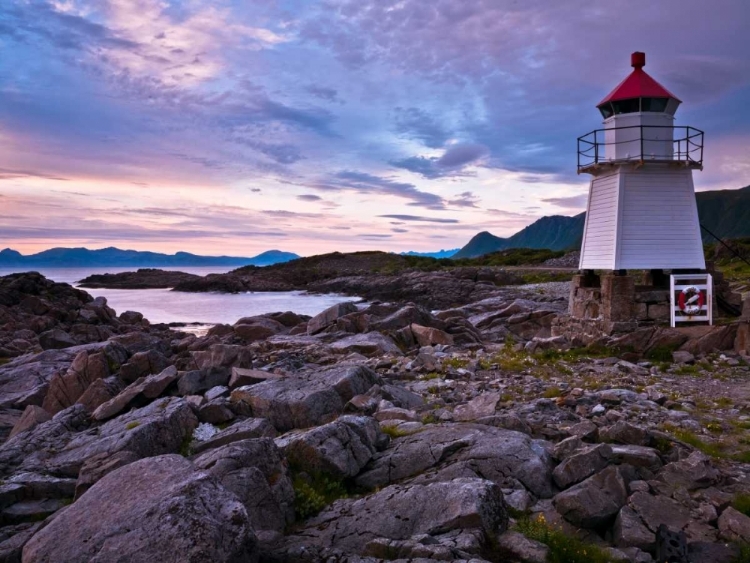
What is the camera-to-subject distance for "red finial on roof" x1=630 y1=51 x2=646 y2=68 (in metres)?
20.2

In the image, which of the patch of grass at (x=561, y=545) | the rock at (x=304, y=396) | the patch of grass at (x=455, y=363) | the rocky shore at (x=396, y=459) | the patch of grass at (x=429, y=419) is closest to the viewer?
the rocky shore at (x=396, y=459)

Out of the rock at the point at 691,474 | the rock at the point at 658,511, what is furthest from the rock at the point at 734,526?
the rock at the point at 691,474

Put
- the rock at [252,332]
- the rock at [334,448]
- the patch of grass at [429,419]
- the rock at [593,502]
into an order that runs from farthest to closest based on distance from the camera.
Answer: the rock at [252,332], the patch of grass at [429,419], the rock at [334,448], the rock at [593,502]

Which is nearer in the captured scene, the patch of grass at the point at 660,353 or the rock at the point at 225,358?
the rock at the point at 225,358

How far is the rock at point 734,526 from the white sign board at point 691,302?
12918mm

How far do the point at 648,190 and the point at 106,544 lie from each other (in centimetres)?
1945

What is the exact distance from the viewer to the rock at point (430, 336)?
72.7 ft

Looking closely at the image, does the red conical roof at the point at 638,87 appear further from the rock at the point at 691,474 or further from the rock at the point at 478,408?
the rock at the point at 691,474

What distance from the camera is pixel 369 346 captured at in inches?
835

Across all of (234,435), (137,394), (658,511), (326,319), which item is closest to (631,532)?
(658,511)

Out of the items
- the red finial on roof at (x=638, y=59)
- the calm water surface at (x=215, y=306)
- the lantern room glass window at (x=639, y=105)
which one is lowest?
the calm water surface at (x=215, y=306)

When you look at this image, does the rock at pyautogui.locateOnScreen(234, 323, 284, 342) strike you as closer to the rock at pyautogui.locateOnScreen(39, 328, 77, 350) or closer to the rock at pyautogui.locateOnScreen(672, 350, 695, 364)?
the rock at pyautogui.locateOnScreen(39, 328, 77, 350)

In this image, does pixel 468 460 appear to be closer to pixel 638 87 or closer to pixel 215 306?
pixel 638 87

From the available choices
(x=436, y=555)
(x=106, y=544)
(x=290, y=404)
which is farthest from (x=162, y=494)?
(x=290, y=404)
